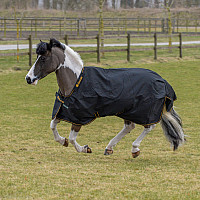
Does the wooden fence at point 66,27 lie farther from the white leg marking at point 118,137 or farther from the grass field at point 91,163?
the white leg marking at point 118,137

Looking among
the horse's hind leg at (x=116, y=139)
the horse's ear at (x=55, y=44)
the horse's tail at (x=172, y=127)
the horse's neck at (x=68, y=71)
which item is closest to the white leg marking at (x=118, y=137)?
the horse's hind leg at (x=116, y=139)

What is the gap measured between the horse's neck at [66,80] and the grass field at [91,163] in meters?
0.99

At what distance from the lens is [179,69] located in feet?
A: 62.0

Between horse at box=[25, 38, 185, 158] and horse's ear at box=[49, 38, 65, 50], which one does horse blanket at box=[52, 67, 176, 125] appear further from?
horse's ear at box=[49, 38, 65, 50]

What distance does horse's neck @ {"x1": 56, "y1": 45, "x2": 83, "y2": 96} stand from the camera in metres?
5.88

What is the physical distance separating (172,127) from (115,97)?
1147mm

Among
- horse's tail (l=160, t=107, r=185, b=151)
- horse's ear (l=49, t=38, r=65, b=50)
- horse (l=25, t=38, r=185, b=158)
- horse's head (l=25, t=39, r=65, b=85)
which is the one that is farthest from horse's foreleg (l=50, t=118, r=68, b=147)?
horse's tail (l=160, t=107, r=185, b=151)

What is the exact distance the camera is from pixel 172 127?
6523 mm

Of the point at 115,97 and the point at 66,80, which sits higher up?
the point at 66,80

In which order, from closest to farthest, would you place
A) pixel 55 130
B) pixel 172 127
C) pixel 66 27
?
1. pixel 55 130
2. pixel 172 127
3. pixel 66 27

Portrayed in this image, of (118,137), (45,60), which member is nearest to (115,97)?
(118,137)

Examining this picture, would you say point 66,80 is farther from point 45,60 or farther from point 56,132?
point 56,132

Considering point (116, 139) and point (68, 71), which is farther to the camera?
point (116, 139)

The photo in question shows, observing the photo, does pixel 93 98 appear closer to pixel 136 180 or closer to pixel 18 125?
pixel 136 180
